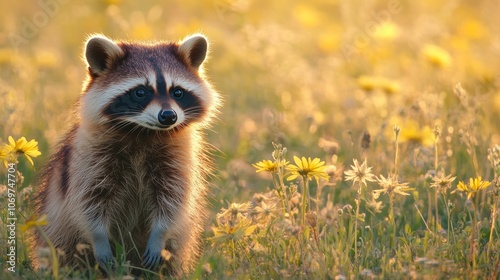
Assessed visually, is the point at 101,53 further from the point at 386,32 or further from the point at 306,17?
the point at 306,17

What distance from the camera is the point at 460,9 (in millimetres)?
11875

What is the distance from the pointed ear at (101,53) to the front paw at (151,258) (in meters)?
1.06

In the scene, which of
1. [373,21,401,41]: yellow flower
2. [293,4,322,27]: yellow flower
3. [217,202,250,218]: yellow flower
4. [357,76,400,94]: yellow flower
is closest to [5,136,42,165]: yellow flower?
[217,202,250,218]: yellow flower

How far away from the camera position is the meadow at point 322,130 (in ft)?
12.9

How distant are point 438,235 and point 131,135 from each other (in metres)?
1.73

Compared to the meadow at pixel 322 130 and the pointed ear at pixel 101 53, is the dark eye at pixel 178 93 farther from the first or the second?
the meadow at pixel 322 130

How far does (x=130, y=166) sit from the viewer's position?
14.0 ft

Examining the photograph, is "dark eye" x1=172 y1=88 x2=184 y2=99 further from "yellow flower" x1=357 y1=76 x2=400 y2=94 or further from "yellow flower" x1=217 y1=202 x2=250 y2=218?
"yellow flower" x1=357 y1=76 x2=400 y2=94

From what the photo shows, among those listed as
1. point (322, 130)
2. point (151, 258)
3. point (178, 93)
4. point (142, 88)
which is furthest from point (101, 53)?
point (322, 130)

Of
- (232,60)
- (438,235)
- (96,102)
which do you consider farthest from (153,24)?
(438,235)

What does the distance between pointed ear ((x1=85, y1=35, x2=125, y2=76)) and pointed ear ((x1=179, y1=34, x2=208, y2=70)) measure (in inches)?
15.7

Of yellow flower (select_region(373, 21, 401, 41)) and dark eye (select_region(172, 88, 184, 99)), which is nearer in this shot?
dark eye (select_region(172, 88, 184, 99))

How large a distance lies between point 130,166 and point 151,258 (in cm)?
51

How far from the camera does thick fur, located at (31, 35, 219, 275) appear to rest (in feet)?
13.8
